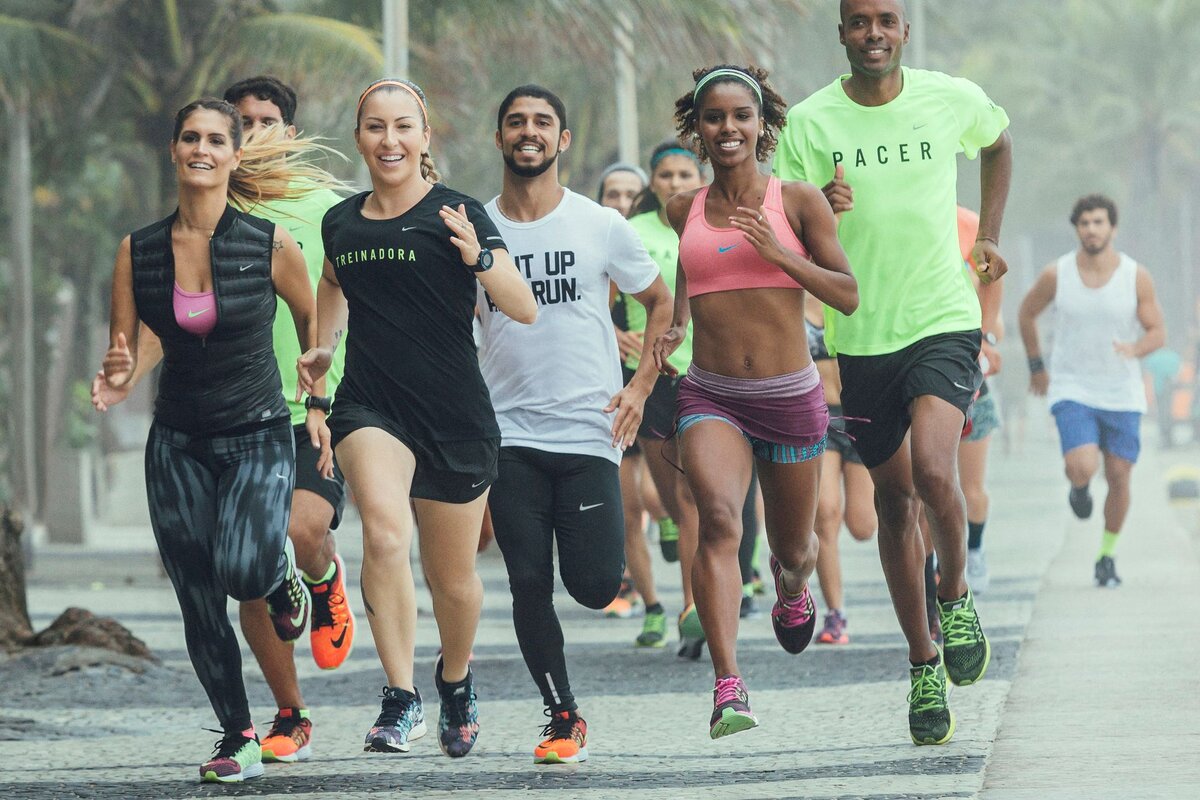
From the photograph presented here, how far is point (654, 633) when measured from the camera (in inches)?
425

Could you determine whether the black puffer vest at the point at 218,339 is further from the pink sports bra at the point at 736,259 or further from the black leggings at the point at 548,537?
the pink sports bra at the point at 736,259

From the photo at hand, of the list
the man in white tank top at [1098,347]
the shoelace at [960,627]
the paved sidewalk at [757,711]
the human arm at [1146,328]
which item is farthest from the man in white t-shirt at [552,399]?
the human arm at [1146,328]

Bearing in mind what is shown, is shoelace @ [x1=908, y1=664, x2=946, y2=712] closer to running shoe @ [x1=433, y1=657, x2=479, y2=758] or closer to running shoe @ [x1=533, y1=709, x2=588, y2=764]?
→ running shoe @ [x1=533, y1=709, x2=588, y2=764]

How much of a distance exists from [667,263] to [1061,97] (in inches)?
2295

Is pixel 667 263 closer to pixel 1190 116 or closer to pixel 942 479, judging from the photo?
pixel 942 479

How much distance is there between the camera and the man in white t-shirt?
7.11m

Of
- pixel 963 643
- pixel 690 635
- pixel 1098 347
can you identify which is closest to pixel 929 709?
pixel 963 643

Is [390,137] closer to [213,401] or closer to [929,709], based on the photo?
[213,401]

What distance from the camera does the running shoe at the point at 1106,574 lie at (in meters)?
12.7

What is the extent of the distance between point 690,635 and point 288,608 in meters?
2.92

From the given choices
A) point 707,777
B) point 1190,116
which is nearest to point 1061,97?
point 1190,116

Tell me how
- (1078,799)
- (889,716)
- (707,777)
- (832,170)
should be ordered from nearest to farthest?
(1078,799) → (707,777) → (832,170) → (889,716)

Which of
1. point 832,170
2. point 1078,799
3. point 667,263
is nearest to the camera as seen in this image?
point 1078,799

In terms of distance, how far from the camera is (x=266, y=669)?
732 cm
